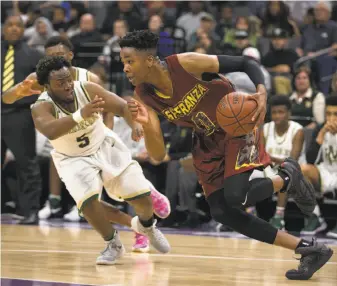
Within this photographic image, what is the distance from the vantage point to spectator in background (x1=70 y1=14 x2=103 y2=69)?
1273 cm

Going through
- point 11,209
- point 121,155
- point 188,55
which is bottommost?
point 11,209

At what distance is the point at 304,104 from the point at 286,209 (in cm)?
147

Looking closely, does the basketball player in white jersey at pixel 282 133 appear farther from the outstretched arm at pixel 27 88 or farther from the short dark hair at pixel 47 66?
the short dark hair at pixel 47 66

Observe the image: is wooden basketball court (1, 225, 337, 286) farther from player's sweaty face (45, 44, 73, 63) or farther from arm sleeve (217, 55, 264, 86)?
player's sweaty face (45, 44, 73, 63)

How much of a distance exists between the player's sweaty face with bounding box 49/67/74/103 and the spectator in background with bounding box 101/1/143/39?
23.1 feet

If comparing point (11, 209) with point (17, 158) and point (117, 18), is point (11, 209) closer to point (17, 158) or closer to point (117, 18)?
point (17, 158)

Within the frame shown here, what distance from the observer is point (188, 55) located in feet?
19.2

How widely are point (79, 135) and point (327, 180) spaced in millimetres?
3371

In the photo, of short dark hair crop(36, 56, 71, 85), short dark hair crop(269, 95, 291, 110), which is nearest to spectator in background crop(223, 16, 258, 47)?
short dark hair crop(269, 95, 291, 110)

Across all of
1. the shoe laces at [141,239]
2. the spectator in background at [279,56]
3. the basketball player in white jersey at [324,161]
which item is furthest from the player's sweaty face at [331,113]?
the shoe laces at [141,239]

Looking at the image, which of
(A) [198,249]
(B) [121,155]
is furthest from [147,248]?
(B) [121,155]

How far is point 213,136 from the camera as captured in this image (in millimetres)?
5855

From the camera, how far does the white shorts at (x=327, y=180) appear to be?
907 cm

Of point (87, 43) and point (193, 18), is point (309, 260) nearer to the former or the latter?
point (87, 43)
